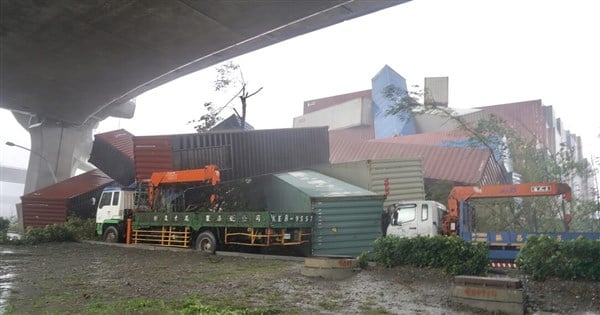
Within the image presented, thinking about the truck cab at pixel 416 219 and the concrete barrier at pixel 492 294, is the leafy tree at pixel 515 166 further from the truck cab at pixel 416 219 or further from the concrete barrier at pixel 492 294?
the concrete barrier at pixel 492 294

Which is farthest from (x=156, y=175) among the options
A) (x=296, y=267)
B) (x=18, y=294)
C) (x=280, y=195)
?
(x=18, y=294)

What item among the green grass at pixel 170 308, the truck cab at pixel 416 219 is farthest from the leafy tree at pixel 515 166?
the green grass at pixel 170 308

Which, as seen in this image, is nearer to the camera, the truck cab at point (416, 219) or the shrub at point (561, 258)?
the shrub at point (561, 258)

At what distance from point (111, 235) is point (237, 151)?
260 inches

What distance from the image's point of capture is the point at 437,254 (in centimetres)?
992

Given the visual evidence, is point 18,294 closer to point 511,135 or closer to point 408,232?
point 408,232

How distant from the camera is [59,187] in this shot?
2834cm

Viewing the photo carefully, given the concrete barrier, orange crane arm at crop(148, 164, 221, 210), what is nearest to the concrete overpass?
orange crane arm at crop(148, 164, 221, 210)

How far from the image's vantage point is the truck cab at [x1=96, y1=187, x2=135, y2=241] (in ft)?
61.9

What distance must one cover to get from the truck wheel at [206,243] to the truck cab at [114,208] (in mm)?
5390

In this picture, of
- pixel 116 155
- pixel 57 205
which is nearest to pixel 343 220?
pixel 116 155

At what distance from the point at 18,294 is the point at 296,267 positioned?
6.02m

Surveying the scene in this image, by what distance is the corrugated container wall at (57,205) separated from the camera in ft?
84.7

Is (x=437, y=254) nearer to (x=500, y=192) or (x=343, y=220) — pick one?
(x=500, y=192)
